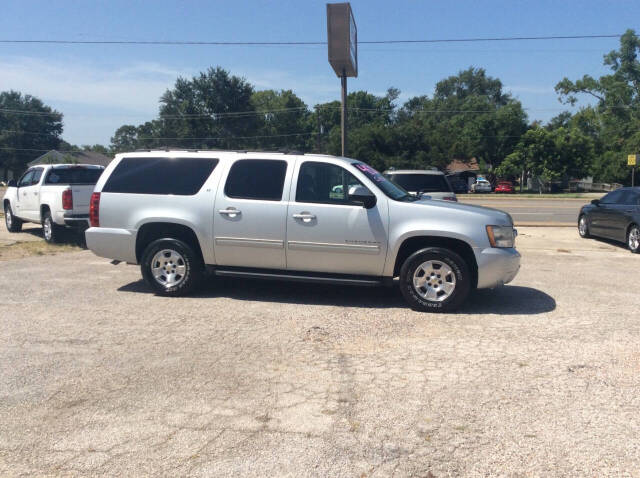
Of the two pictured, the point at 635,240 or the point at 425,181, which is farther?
the point at 425,181

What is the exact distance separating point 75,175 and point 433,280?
944 cm

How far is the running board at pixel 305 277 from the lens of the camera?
22.1 feet

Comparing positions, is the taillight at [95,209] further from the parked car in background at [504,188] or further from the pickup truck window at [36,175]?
the parked car in background at [504,188]

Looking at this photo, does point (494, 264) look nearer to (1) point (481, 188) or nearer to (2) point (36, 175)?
(2) point (36, 175)

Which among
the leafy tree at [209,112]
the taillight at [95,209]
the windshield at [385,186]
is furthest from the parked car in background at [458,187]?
the leafy tree at [209,112]

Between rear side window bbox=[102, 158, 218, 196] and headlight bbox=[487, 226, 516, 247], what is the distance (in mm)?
3554

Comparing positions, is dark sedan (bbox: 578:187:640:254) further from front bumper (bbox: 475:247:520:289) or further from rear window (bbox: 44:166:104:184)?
rear window (bbox: 44:166:104:184)

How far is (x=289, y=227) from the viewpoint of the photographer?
22.5 feet

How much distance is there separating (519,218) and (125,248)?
55.4 ft

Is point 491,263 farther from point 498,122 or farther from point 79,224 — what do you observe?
point 498,122

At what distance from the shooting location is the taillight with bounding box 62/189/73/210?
38.4 ft

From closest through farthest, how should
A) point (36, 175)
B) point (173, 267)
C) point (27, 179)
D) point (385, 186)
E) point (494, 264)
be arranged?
point (494, 264) < point (385, 186) < point (173, 267) < point (36, 175) < point (27, 179)

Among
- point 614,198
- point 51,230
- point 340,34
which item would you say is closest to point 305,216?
point 51,230

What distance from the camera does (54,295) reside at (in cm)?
745
